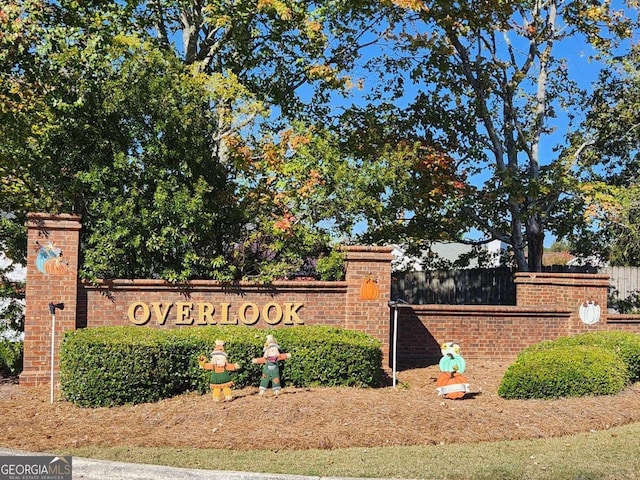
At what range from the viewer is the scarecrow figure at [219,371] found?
32.0 ft

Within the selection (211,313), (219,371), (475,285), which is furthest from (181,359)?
(475,285)

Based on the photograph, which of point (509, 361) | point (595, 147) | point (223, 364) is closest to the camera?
point (223, 364)

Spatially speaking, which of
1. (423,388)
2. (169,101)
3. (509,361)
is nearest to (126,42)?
(169,101)

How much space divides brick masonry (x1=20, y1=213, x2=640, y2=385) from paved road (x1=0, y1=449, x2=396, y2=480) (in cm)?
475

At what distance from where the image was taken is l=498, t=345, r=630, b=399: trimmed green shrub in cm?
1006

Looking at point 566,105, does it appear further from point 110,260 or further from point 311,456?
point 311,456

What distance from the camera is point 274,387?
400 inches

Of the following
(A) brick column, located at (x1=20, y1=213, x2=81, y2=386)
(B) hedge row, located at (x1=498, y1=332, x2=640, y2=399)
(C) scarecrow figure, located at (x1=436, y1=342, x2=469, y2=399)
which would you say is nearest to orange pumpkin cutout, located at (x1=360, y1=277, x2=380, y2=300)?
(C) scarecrow figure, located at (x1=436, y1=342, x2=469, y2=399)

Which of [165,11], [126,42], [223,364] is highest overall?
[165,11]

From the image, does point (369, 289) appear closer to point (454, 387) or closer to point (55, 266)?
point (454, 387)

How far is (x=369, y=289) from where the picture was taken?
1207cm

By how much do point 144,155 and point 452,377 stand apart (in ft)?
20.2

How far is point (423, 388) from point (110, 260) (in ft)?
17.9

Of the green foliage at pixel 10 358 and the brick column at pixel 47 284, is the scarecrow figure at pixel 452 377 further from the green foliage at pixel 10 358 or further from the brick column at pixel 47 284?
the green foliage at pixel 10 358
